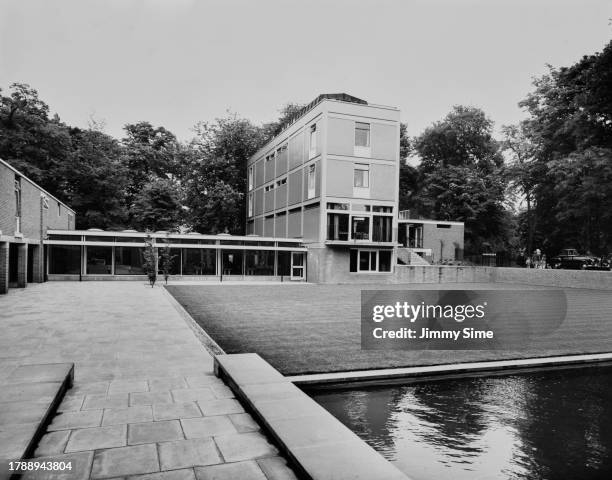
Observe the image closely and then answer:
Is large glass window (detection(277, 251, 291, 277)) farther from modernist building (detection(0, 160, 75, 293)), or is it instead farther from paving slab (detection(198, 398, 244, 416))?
paving slab (detection(198, 398, 244, 416))

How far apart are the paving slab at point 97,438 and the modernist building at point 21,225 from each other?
1560 cm

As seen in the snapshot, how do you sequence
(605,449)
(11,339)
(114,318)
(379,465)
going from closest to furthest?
(379,465)
(605,449)
(11,339)
(114,318)

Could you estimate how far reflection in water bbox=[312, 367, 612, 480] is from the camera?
430cm

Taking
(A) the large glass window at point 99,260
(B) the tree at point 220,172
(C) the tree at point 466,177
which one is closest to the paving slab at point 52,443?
(A) the large glass window at point 99,260

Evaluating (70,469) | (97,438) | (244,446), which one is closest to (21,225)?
(97,438)

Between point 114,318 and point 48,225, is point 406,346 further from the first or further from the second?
point 48,225

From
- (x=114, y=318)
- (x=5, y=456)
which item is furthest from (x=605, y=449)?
(x=114, y=318)

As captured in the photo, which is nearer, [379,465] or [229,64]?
[379,465]

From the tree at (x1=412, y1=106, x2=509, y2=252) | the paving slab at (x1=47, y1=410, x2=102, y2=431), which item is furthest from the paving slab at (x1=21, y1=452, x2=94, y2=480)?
the tree at (x1=412, y1=106, x2=509, y2=252)

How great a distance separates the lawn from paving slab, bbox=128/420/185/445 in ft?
8.38

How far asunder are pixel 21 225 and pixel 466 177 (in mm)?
36641

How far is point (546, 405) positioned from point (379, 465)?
3.64m

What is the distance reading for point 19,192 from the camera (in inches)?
779

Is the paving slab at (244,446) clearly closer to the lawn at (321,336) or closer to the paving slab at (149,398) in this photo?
the paving slab at (149,398)
